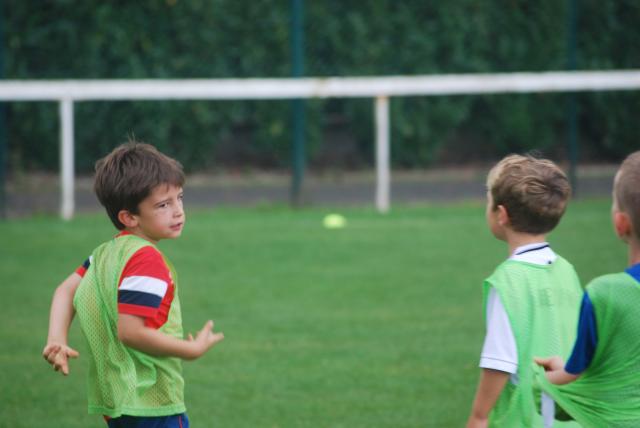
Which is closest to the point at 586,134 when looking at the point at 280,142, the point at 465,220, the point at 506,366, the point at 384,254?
the point at 465,220

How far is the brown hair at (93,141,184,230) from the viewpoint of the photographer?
3.03 metres

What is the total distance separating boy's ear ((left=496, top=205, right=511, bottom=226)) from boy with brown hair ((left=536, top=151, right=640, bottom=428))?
1.40 feet

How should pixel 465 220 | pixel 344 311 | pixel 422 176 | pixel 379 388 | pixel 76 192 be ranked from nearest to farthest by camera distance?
pixel 379 388
pixel 344 311
pixel 465 220
pixel 76 192
pixel 422 176

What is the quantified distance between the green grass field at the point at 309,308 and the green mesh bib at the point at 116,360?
1.69 meters

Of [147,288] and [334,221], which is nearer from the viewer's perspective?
[147,288]

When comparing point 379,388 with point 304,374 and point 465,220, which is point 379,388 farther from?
point 465,220

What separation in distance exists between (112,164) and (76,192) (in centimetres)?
854

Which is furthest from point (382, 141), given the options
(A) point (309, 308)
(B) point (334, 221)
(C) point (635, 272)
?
(C) point (635, 272)

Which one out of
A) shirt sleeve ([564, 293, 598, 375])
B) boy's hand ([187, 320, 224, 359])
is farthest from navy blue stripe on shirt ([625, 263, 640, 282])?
boy's hand ([187, 320, 224, 359])

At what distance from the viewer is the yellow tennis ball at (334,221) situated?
33.8ft

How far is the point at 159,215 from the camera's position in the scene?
3.06 metres

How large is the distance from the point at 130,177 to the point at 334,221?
299 inches

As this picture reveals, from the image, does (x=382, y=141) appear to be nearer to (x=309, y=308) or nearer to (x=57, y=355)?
(x=309, y=308)

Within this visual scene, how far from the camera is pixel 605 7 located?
1257 cm
